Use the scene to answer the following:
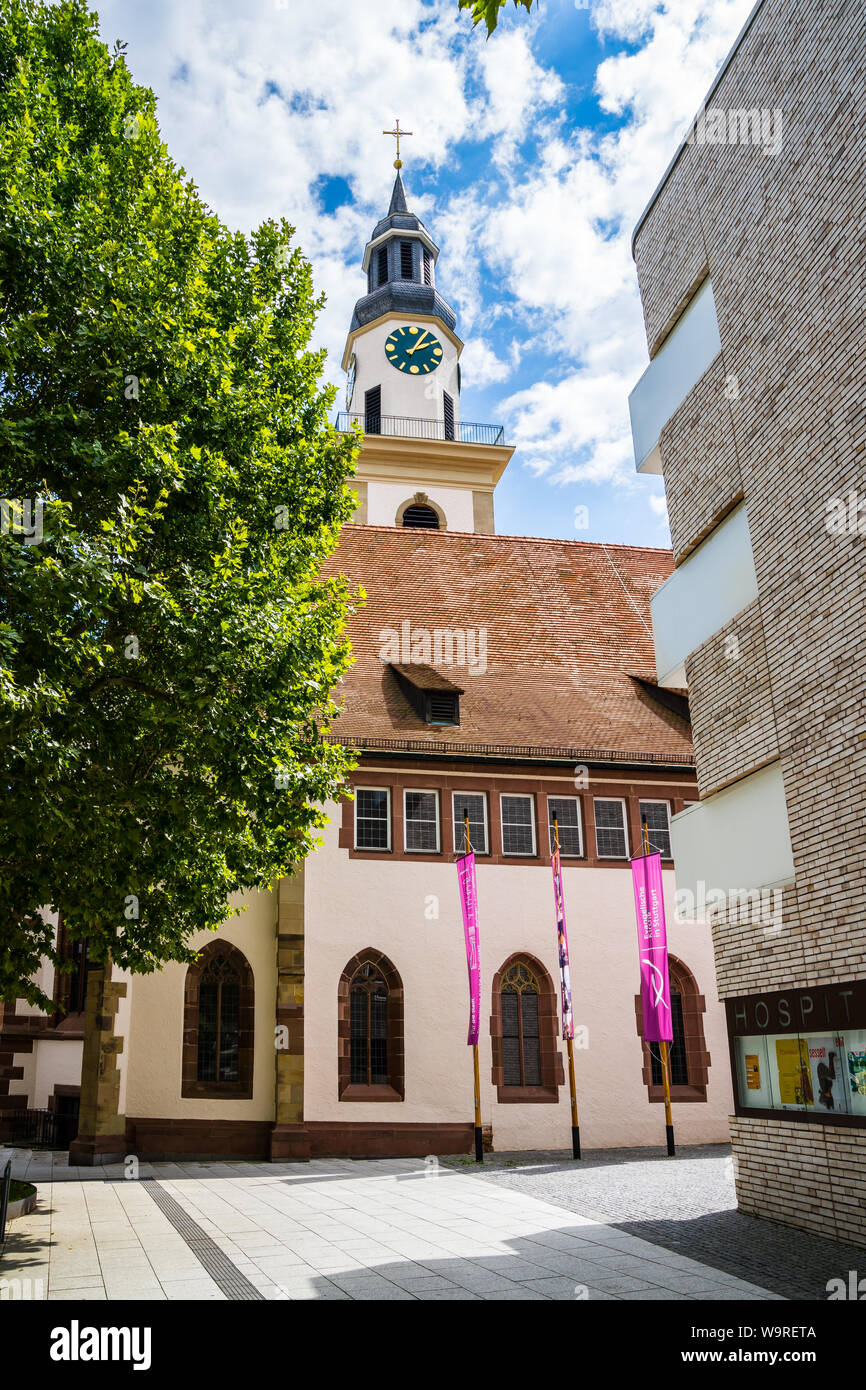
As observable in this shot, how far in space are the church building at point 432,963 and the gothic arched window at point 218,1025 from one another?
1.5 inches

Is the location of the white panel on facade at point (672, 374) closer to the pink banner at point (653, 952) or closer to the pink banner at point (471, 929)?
the pink banner at point (653, 952)

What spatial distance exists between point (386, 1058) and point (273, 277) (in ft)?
44.3

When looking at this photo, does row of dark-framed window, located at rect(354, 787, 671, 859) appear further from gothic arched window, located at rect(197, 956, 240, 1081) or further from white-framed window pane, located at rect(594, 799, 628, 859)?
gothic arched window, located at rect(197, 956, 240, 1081)

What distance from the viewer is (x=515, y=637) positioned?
82.8 feet

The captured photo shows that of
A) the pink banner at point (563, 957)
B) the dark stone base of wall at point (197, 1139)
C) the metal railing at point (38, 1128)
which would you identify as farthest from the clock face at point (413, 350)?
the dark stone base of wall at point (197, 1139)

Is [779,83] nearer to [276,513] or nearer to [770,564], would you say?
[770,564]

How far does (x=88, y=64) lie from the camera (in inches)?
493

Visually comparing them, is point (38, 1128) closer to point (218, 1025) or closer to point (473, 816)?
point (218, 1025)

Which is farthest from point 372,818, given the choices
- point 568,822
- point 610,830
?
point 610,830

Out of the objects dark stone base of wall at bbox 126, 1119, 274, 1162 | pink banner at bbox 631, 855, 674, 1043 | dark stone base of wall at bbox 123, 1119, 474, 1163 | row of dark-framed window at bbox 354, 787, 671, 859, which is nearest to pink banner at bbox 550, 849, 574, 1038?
row of dark-framed window at bbox 354, 787, 671, 859

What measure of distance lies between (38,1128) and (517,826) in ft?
38.5

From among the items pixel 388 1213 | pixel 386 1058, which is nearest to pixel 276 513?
pixel 388 1213

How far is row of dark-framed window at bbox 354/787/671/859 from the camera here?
21203 mm

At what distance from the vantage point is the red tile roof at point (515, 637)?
22.3 metres
